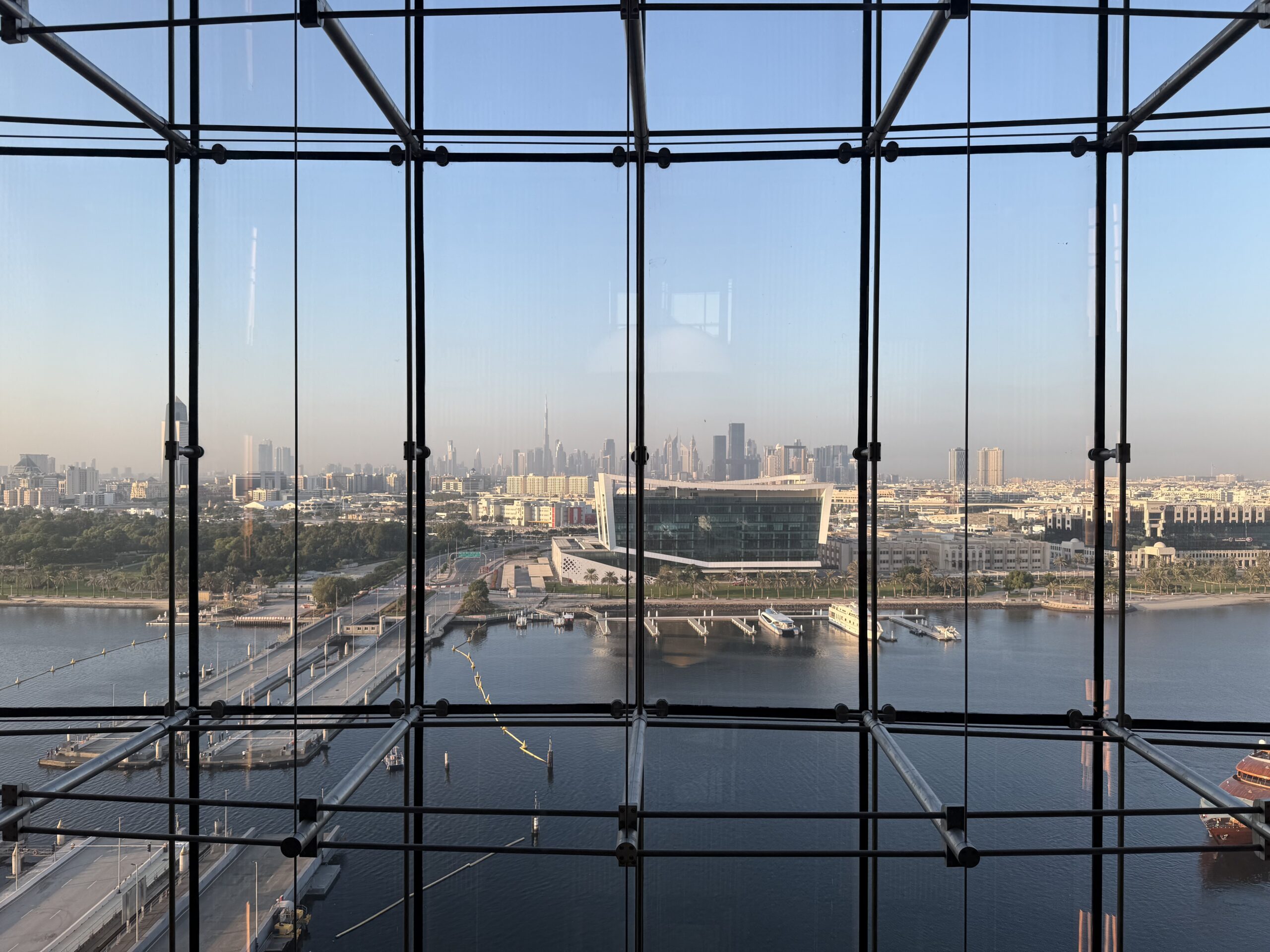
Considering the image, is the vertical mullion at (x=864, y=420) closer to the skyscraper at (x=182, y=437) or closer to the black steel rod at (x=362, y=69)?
the black steel rod at (x=362, y=69)

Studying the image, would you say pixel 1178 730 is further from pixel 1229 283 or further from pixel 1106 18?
pixel 1106 18

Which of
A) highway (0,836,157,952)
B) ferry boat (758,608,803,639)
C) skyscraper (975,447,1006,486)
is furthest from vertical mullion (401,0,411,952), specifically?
skyscraper (975,447,1006,486)

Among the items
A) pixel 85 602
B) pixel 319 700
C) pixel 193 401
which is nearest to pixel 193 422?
pixel 193 401

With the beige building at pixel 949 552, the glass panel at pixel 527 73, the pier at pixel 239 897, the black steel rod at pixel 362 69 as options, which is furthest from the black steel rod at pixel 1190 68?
the pier at pixel 239 897

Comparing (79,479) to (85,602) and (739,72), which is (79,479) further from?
(739,72)

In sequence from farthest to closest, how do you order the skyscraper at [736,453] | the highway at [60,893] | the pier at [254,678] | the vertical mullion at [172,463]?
the skyscraper at [736,453]
the pier at [254,678]
the vertical mullion at [172,463]
the highway at [60,893]

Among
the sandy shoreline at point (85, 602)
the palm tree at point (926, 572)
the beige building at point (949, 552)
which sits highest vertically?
the beige building at point (949, 552)

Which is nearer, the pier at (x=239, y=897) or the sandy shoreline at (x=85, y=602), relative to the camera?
the pier at (x=239, y=897)
